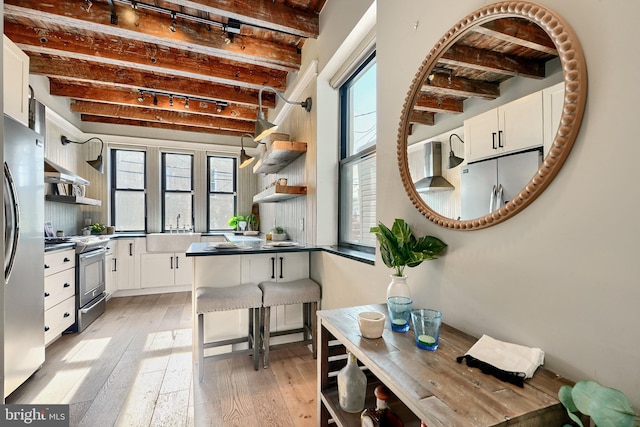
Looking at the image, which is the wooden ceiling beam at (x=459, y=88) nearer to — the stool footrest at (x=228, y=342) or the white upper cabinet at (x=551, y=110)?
the white upper cabinet at (x=551, y=110)

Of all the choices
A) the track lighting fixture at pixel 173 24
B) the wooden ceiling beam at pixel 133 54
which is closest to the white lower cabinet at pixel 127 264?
the wooden ceiling beam at pixel 133 54

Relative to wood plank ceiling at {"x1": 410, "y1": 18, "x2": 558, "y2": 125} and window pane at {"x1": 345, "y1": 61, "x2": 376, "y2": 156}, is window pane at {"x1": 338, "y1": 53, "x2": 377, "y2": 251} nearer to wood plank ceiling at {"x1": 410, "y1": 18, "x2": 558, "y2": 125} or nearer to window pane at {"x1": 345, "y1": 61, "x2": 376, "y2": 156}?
window pane at {"x1": 345, "y1": 61, "x2": 376, "y2": 156}

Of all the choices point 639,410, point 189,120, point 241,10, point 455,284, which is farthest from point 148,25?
point 639,410

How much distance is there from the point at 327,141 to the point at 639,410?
8.22 ft

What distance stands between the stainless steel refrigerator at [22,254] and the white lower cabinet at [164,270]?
2.49 meters

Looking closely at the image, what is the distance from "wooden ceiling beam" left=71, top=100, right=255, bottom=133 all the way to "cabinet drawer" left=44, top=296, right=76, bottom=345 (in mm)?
2965

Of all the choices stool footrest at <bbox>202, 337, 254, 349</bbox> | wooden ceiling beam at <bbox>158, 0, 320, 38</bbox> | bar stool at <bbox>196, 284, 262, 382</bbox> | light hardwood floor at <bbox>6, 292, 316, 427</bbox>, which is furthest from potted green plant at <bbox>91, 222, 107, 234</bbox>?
wooden ceiling beam at <bbox>158, 0, 320, 38</bbox>

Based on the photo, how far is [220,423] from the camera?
5.57 ft

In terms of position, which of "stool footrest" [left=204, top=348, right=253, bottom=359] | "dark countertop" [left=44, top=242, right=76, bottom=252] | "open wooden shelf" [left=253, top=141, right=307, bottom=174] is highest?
"open wooden shelf" [left=253, top=141, right=307, bottom=174]

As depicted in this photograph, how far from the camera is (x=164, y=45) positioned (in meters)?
2.95

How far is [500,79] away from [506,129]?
183 mm

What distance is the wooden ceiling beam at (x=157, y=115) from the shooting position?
14.6 ft

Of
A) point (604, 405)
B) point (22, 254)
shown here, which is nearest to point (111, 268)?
point (22, 254)

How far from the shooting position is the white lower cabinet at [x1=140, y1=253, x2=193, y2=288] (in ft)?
15.3
